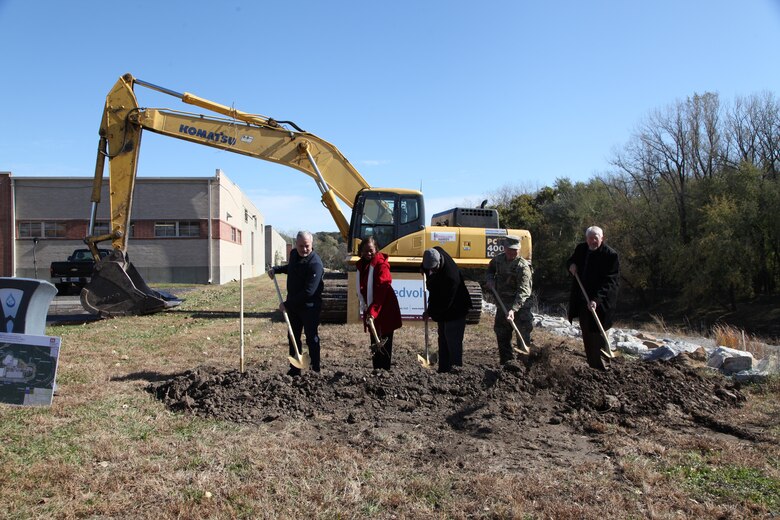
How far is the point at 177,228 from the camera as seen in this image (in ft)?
→ 105

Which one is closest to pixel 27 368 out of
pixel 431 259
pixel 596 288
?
pixel 431 259

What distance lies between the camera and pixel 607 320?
6914 mm

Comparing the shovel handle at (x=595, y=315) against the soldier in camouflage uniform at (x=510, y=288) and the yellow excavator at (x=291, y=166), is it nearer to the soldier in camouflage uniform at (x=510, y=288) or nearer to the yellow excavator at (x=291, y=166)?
the soldier in camouflage uniform at (x=510, y=288)

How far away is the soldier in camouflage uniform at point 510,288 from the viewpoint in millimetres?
6984

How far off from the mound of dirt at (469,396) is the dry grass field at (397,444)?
0.02 meters

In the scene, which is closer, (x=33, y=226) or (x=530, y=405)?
(x=530, y=405)

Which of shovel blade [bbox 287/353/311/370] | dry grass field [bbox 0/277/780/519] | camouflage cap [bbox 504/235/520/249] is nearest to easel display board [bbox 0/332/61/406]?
dry grass field [bbox 0/277/780/519]

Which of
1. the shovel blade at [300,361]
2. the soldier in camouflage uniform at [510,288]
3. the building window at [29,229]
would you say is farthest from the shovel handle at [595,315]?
the building window at [29,229]

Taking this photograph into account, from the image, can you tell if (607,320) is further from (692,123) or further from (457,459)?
(692,123)

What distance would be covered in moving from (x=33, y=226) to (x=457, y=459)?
110 ft

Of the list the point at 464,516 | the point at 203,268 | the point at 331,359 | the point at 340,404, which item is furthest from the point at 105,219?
the point at 464,516

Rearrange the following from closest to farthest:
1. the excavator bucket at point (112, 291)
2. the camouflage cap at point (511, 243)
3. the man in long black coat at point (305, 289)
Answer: the man in long black coat at point (305, 289) → the camouflage cap at point (511, 243) → the excavator bucket at point (112, 291)

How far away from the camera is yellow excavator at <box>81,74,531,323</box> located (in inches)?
477


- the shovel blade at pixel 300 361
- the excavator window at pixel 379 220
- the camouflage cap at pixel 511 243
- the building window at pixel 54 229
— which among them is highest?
the building window at pixel 54 229
